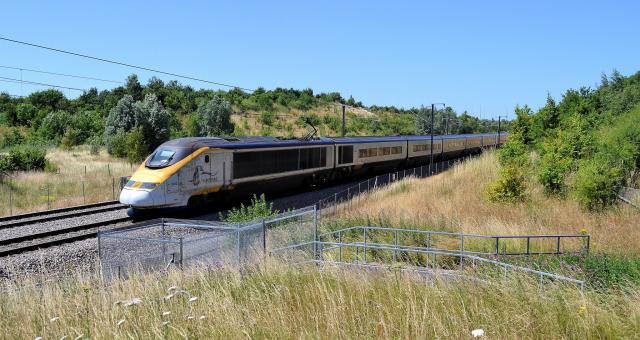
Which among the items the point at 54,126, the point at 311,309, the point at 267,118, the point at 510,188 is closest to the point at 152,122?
the point at 54,126

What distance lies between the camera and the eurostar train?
62.4ft

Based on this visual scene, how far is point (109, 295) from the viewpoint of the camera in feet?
19.8

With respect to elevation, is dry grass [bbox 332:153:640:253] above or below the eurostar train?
below

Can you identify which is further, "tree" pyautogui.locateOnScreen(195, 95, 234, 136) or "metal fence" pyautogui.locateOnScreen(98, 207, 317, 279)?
"tree" pyautogui.locateOnScreen(195, 95, 234, 136)

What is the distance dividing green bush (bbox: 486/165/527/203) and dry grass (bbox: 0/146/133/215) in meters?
16.6

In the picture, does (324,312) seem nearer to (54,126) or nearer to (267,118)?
(54,126)

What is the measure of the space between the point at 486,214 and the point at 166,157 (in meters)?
11.7

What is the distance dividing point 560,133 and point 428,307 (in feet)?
75.4

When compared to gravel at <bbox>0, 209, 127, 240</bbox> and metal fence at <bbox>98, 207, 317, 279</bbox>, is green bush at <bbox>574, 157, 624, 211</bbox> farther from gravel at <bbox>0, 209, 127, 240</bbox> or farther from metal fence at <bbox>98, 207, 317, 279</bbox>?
gravel at <bbox>0, 209, 127, 240</bbox>

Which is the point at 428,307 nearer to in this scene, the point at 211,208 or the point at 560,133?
the point at 211,208

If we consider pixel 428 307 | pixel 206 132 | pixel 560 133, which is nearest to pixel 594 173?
pixel 560 133

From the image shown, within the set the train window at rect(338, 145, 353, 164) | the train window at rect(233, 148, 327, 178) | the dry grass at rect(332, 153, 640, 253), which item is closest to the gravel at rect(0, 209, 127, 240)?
the train window at rect(233, 148, 327, 178)

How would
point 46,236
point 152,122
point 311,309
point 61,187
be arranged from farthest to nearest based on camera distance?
point 152,122, point 61,187, point 46,236, point 311,309

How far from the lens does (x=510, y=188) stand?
23109 millimetres
